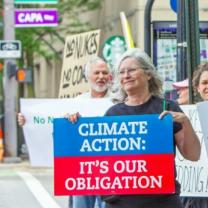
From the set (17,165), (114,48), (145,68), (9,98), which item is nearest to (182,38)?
(145,68)

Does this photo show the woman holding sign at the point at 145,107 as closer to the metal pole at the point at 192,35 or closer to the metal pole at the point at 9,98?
the metal pole at the point at 192,35

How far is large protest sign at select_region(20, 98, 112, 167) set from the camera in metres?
8.48

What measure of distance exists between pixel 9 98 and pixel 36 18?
271 centimetres

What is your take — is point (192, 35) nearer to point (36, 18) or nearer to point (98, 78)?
point (98, 78)

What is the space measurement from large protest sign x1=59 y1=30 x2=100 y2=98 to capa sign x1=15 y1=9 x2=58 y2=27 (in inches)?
453

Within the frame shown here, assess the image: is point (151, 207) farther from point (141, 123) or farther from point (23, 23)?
point (23, 23)

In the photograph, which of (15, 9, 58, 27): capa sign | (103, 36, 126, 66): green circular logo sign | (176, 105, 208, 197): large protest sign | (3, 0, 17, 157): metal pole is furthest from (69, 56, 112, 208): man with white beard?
(3, 0, 17, 157): metal pole

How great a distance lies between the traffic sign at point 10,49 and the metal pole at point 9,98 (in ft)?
1.36

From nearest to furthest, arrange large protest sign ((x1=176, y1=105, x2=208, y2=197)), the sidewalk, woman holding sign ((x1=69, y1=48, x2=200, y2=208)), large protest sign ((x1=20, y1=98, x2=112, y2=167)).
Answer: woman holding sign ((x1=69, y1=48, x2=200, y2=208)) < large protest sign ((x1=176, y1=105, x2=208, y2=197)) < large protest sign ((x1=20, y1=98, x2=112, y2=167)) < the sidewalk

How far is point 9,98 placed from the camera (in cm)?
2530

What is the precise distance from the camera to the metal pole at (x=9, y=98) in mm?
25047

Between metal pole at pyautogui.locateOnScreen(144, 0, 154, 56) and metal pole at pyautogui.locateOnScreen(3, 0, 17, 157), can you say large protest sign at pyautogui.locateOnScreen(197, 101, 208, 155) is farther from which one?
metal pole at pyautogui.locateOnScreen(3, 0, 17, 157)

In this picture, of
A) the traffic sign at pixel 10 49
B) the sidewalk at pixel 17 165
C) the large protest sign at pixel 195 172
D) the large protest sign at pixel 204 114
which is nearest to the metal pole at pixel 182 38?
the large protest sign at pixel 195 172

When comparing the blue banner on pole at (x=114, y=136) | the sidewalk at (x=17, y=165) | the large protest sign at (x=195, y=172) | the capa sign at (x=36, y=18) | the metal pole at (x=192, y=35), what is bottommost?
the sidewalk at (x=17, y=165)
